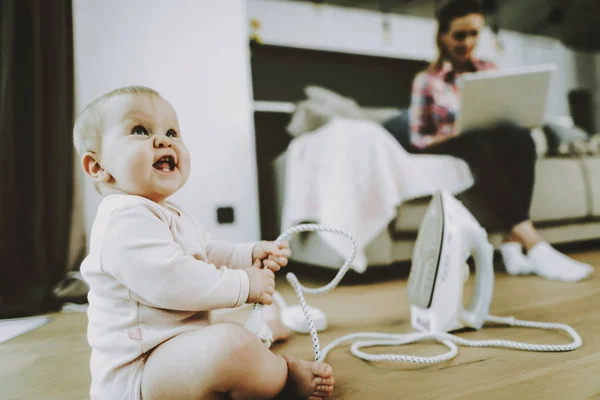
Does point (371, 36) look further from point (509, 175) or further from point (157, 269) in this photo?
point (157, 269)

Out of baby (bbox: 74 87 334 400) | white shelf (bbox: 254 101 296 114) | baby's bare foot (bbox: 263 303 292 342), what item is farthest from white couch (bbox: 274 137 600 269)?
baby (bbox: 74 87 334 400)

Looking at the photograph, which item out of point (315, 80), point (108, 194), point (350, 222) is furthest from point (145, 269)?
point (315, 80)

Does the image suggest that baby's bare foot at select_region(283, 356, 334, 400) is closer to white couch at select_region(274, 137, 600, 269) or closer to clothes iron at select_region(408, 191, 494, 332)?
clothes iron at select_region(408, 191, 494, 332)

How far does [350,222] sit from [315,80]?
113 centimetres

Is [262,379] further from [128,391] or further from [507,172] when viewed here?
[507,172]

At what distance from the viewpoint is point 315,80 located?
7.04ft

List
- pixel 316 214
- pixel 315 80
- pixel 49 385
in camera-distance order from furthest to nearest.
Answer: pixel 315 80 < pixel 316 214 < pixel 49 385

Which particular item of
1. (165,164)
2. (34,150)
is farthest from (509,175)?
(34,150)

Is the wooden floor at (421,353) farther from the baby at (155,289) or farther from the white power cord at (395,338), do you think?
the baby at (155,289)

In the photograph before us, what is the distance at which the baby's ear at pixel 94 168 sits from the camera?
0.50 m

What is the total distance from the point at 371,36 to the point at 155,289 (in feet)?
7.62

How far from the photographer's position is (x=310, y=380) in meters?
0.49

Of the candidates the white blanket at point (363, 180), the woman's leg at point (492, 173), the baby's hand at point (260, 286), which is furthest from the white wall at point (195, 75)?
the baby's hand at point (260, 286)

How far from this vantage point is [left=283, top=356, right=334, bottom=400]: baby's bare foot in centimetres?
49
